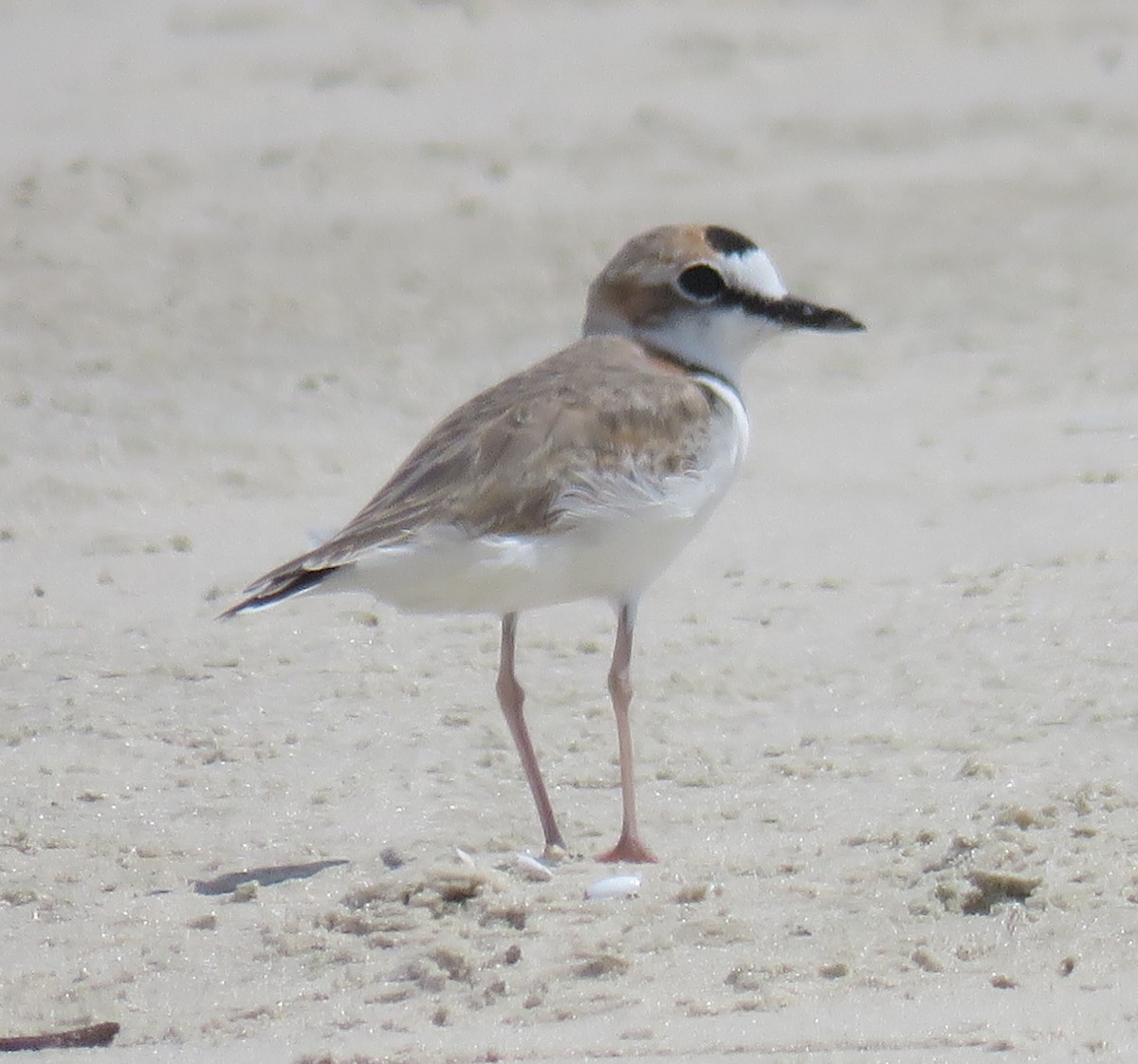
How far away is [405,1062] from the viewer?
3.49 m

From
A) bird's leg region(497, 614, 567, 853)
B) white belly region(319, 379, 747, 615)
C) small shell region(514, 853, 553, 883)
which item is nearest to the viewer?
small shell region(514, 853, 553, 883)

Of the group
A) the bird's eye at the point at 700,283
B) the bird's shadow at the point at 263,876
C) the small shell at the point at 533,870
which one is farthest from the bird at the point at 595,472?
the bird's shadow at the point at 263,876

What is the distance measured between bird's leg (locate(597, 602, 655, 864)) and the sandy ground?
4.3 inches

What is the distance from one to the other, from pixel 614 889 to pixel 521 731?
81 centimetres

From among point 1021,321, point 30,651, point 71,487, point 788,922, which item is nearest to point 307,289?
point 71,487

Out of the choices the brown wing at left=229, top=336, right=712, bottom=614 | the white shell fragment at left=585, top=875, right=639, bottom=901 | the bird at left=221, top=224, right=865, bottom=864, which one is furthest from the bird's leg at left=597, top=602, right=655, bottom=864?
the brown wing at left=229, top=336, right=712, bottom=614

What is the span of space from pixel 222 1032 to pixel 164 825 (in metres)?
1.24

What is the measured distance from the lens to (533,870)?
175 inches

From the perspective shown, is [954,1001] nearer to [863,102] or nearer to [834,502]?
[834,502]

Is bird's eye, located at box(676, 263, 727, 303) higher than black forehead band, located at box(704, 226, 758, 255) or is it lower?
lower

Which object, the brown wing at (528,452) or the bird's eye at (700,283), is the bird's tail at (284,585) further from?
the bird's eye at (700,283)

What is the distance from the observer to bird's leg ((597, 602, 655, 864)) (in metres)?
4.62

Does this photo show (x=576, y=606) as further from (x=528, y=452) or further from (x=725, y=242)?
(x=528, y=452)

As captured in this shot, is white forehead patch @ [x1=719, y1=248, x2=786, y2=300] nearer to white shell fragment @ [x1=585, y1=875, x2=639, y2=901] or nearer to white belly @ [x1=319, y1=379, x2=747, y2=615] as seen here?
white belly @ [x1=319, y1=379, x2=747, y2=615]
